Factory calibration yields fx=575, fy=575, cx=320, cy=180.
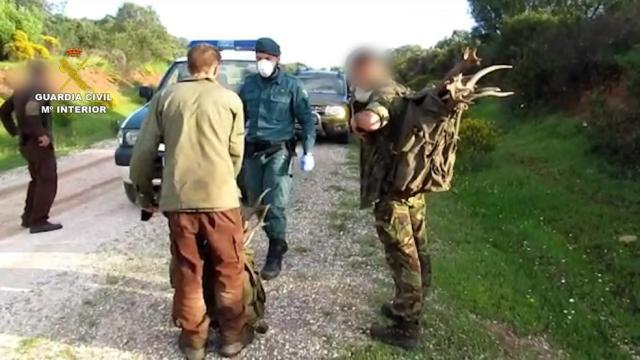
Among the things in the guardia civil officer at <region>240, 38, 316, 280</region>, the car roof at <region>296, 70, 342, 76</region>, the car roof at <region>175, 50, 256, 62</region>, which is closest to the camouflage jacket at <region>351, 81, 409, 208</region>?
the guardia civil officer at <region>240, 38, 316, 280</region>

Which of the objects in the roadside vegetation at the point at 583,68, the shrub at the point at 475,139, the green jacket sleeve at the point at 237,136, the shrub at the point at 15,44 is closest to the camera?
the green jacket sleeve at the point at 237,136

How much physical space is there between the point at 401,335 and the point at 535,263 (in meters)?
2.56

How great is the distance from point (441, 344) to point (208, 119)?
79.4 inches

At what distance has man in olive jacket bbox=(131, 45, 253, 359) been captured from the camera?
3043 mm

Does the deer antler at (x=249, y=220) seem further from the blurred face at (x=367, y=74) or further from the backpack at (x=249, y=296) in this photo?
the blurred face at (x=367, y=74)

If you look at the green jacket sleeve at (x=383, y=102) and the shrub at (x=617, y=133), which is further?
the shrub at (x=617, y=133)

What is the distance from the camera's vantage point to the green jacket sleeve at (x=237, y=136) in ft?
10.5

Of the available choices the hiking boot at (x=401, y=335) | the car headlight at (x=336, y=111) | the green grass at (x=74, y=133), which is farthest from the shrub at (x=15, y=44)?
the hiking boot at (x=401, y=335)

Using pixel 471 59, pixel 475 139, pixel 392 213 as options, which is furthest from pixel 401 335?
pixel 475 139

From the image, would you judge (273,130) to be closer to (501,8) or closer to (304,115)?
(304,115)

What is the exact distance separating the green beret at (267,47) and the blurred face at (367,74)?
43.4 inches

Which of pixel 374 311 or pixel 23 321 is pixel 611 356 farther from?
pixel 23 321

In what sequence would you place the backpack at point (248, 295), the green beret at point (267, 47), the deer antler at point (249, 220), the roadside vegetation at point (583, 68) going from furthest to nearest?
the roadside vegetation at point (583, 68) → the green beret at point (267, 47) → the deer antler at point (249, 220) → the backpack at point (248, 295)

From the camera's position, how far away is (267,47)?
433 cm
